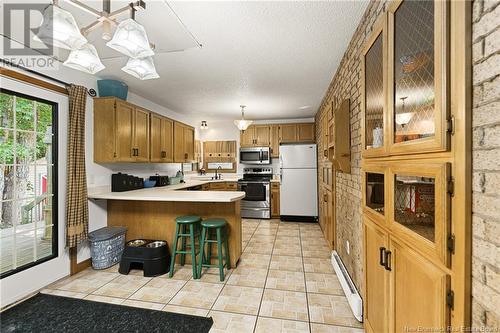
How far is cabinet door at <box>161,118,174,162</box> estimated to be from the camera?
13.6 ft

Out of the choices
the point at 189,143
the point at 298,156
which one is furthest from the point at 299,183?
the point at 189,143

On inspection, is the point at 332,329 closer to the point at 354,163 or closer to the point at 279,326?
the point at 279,326

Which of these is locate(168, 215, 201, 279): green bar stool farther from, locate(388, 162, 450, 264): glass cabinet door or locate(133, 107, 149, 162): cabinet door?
locate(388, 162, 450, 264): glass cabinet door

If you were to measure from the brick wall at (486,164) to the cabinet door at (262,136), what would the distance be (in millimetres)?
5206

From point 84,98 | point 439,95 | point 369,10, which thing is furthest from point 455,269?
point 84,98

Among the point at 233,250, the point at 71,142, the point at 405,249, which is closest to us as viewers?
the point at 405,249

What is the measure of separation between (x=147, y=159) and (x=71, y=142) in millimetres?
1139

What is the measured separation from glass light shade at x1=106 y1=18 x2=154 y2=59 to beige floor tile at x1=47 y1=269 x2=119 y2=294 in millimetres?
2436

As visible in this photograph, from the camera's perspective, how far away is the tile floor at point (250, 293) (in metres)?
1.88

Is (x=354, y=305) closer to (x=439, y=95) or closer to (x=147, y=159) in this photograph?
(x=439, y=95)

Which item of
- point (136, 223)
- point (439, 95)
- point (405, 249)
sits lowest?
point (136, 223)

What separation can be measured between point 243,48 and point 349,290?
255 centimetres

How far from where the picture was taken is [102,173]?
3211 mm
